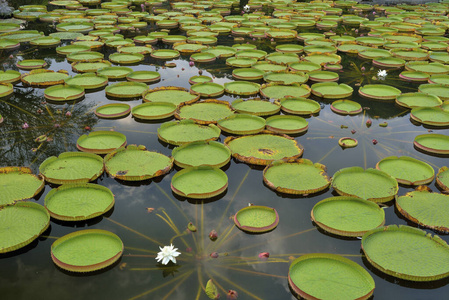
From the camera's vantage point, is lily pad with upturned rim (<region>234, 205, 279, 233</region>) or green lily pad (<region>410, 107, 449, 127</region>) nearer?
lily pad with upturned rim (<region>234, 205, 279, 233</region>)

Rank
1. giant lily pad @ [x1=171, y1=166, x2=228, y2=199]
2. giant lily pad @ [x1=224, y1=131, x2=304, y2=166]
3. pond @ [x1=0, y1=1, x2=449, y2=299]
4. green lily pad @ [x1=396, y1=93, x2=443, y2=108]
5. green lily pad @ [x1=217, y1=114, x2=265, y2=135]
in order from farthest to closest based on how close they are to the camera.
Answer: green lily pad @ [x1=396, y1=93, x2=443, y2=108] → green lily pad @ [x1=217, y1=114, x2=265, y2=135] → giant lily pad @ [x1=224, y1=131, x2=304, y2=166] → giant lily pad @ [x1=171, y1=166, x2=228, y2=199] → pond @ [x1=0, y1=1, x2=449, y2=299]

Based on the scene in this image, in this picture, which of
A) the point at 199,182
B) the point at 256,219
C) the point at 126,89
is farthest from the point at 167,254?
the point at 126,89

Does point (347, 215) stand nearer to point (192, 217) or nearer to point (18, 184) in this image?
point (192, 217)

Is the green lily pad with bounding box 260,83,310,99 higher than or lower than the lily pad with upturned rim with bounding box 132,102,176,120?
higher

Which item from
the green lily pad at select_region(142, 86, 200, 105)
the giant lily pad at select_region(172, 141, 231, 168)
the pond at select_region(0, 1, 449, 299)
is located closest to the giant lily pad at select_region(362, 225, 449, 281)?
the pond at select_region(0, 1, 449, 299)

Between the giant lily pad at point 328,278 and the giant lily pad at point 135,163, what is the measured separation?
1.83 meters

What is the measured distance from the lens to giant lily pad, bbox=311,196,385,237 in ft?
10.9

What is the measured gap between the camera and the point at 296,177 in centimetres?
398

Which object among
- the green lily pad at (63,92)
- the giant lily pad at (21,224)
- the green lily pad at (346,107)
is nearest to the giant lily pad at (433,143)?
the green lily pad at (346,107)

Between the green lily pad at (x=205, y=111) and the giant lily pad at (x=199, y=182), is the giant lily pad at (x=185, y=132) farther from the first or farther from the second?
the giant lily pad at (x=199, y=182)

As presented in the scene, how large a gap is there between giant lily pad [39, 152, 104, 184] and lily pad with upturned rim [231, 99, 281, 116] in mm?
2270

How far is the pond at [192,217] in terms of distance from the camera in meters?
2.81

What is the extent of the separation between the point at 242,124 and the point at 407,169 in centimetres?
212

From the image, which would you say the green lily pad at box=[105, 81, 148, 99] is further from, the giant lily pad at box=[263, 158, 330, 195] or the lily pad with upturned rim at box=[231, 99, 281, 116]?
the giant lily pad at box=[263, 158, 330, 195]
